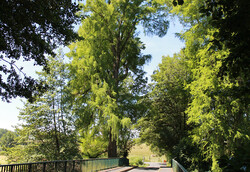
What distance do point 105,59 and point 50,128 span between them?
10.1 m

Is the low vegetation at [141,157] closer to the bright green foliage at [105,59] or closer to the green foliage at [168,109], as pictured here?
the green foliage at [168,109]

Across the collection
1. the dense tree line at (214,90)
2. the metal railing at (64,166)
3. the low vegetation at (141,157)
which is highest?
the dense tree line at (214,90)

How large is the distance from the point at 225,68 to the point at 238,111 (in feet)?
39.2

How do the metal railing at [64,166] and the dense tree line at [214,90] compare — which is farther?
the metal railing at [64,166]

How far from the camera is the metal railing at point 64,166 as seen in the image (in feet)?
25.7

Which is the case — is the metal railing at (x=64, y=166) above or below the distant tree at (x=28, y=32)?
below

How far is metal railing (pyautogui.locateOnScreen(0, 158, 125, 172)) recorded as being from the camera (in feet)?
25.7

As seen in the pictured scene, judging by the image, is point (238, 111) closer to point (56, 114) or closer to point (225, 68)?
point (225, 68)

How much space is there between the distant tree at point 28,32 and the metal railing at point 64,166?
4367 millimetres

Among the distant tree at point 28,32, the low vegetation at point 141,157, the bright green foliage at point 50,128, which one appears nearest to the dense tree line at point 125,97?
the bright green foliage at point 50,128

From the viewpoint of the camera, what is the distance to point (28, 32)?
10789 mm

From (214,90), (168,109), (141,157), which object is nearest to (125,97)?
(168,109)

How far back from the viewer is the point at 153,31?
27547mm

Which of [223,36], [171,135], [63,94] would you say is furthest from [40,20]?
[171,135]
